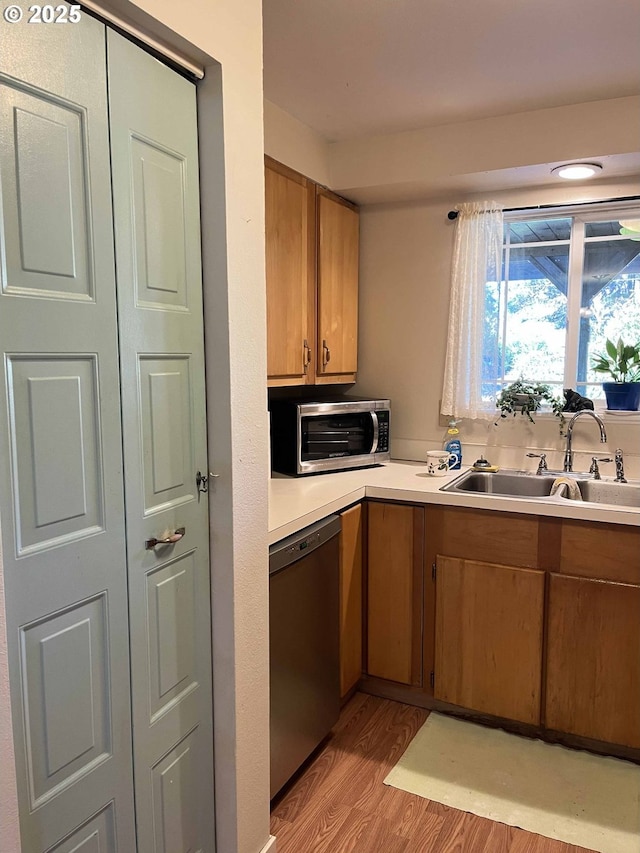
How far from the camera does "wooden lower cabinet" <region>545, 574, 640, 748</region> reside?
214cm

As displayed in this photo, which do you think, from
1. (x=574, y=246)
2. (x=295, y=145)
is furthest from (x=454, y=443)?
(x=295, y=145)

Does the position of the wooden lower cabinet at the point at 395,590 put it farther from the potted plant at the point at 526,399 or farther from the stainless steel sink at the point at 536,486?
the potted plant at the point at 526,399

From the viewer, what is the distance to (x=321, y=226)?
271 centimetres

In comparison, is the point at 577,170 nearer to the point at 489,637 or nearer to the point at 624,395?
the point at 624,395

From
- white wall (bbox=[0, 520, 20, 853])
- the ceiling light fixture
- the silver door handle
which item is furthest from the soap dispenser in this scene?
white wall (bbox=[0, 520, 20, 853])

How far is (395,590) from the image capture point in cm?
251

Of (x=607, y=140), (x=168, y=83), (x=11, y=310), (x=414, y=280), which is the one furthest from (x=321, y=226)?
(x=11, y=310)

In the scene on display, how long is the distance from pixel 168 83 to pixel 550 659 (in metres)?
2.16

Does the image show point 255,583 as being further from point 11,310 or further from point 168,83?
point 168,83

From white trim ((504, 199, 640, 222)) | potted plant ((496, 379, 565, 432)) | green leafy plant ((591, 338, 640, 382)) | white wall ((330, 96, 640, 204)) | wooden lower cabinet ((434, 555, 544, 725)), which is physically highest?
white wall ((330, 96, 640, 204))

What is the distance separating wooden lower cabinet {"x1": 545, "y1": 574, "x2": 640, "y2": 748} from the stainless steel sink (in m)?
0.40

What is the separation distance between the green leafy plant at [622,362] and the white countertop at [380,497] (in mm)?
719

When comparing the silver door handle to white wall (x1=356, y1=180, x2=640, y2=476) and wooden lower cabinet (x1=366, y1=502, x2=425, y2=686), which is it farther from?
white wall (x1=356, y1=180, x2=640, y2=476)

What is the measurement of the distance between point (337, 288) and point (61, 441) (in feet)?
6.48
